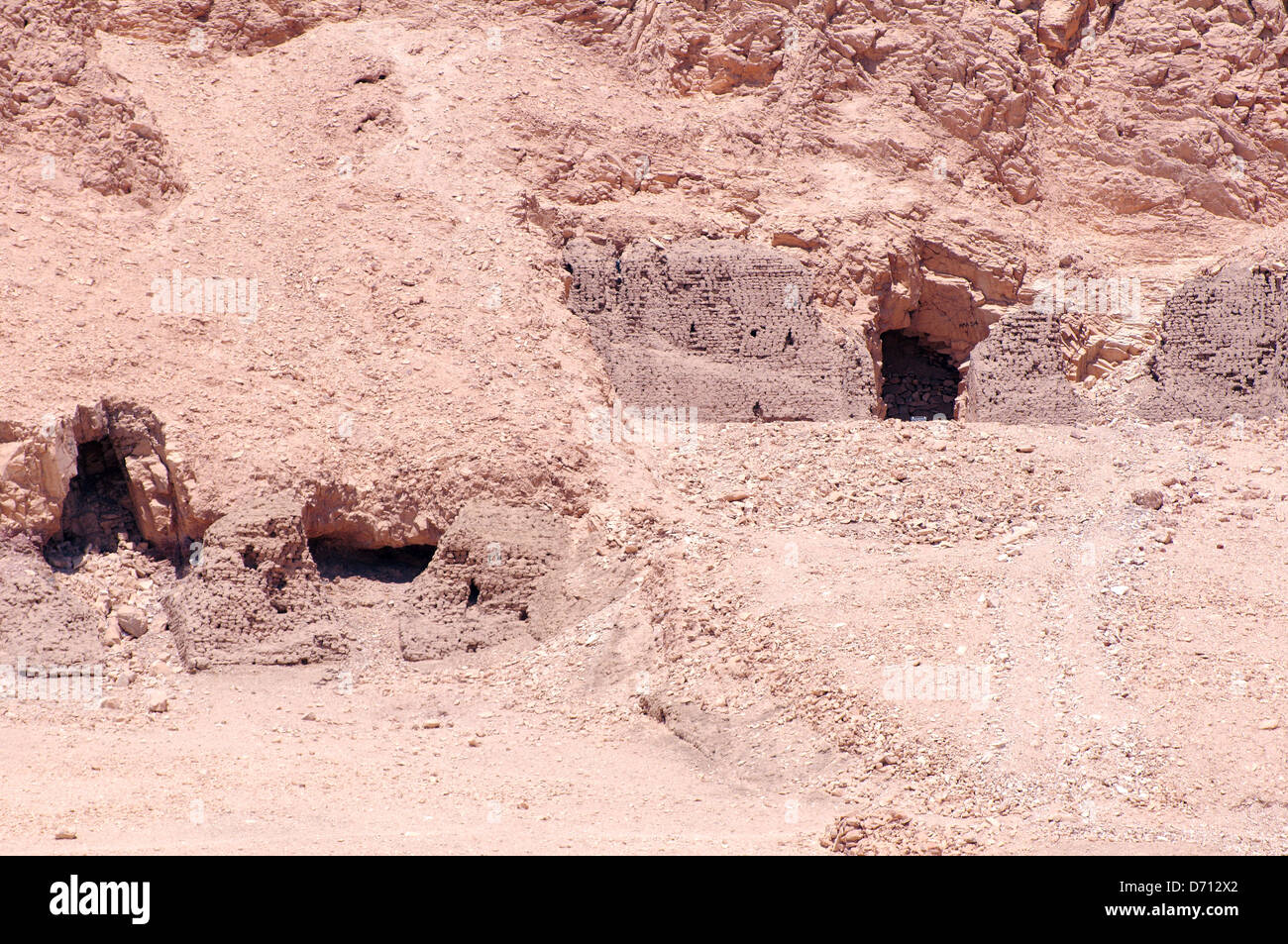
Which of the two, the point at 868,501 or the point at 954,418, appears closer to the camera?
the point at 868,501

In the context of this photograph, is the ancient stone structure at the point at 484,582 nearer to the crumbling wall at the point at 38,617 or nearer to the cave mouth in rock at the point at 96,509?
the crumbling wall at the point at 38,617

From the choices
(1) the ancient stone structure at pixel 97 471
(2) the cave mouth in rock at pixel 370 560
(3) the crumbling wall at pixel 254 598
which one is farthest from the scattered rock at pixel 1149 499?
(1) the ancient stone structure at pixel 97 471

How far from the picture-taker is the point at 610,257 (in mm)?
13750

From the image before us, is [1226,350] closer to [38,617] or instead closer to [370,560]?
[370,560]

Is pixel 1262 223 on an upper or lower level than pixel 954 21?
lower

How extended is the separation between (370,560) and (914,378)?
263 inches

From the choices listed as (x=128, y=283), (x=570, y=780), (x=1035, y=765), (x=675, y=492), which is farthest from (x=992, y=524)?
(x=128, y=283)

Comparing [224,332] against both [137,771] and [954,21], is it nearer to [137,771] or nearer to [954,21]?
[137,771]

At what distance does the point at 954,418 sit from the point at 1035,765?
7182 millimetres

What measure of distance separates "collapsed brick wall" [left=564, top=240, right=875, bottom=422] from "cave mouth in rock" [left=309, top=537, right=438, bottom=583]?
8.42 ft

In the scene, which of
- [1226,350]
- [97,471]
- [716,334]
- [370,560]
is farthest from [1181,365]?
[97,471]

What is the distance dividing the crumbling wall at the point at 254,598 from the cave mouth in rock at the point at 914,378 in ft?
22.7

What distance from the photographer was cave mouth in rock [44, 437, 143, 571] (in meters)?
10.9

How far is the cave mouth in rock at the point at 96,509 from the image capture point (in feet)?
35.9
